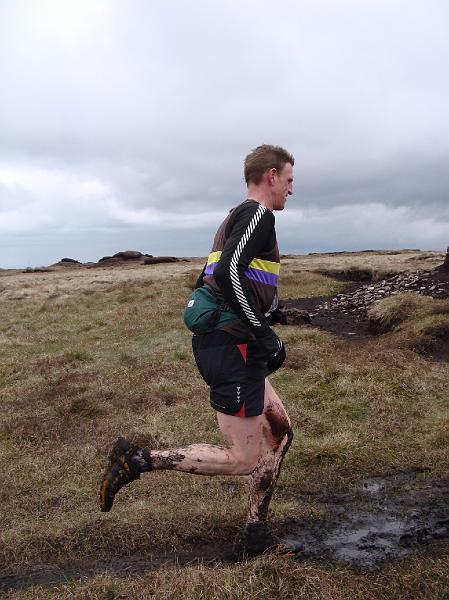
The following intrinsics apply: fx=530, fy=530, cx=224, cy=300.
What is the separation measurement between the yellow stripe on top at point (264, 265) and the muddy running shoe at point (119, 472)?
197cm

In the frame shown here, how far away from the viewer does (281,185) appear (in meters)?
4.89

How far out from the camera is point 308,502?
626 cm

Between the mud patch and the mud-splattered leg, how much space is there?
512 mm

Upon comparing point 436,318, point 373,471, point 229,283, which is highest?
point 229,283

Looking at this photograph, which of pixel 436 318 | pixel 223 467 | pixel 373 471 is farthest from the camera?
pixel 436 318

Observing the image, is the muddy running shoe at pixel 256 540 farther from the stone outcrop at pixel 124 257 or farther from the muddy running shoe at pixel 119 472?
the stone outcrop at pixel 124 257

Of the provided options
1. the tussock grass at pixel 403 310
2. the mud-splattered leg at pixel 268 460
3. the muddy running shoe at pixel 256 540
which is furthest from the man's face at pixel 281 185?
the tussock grass at pixel 403 310

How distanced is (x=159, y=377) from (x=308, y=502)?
6672 mm

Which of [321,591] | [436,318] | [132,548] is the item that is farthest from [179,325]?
[321,591]

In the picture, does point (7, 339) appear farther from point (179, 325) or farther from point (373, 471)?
point (373, 471)

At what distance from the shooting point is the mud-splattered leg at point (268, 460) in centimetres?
508

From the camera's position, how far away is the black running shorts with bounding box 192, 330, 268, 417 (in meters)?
4.57

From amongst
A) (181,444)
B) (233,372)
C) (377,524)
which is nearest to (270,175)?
(233,372)

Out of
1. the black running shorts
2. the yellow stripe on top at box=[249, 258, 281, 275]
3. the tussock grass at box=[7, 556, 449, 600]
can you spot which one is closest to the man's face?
the yellow stripe on top at box=[249, 258, 281, 275]
